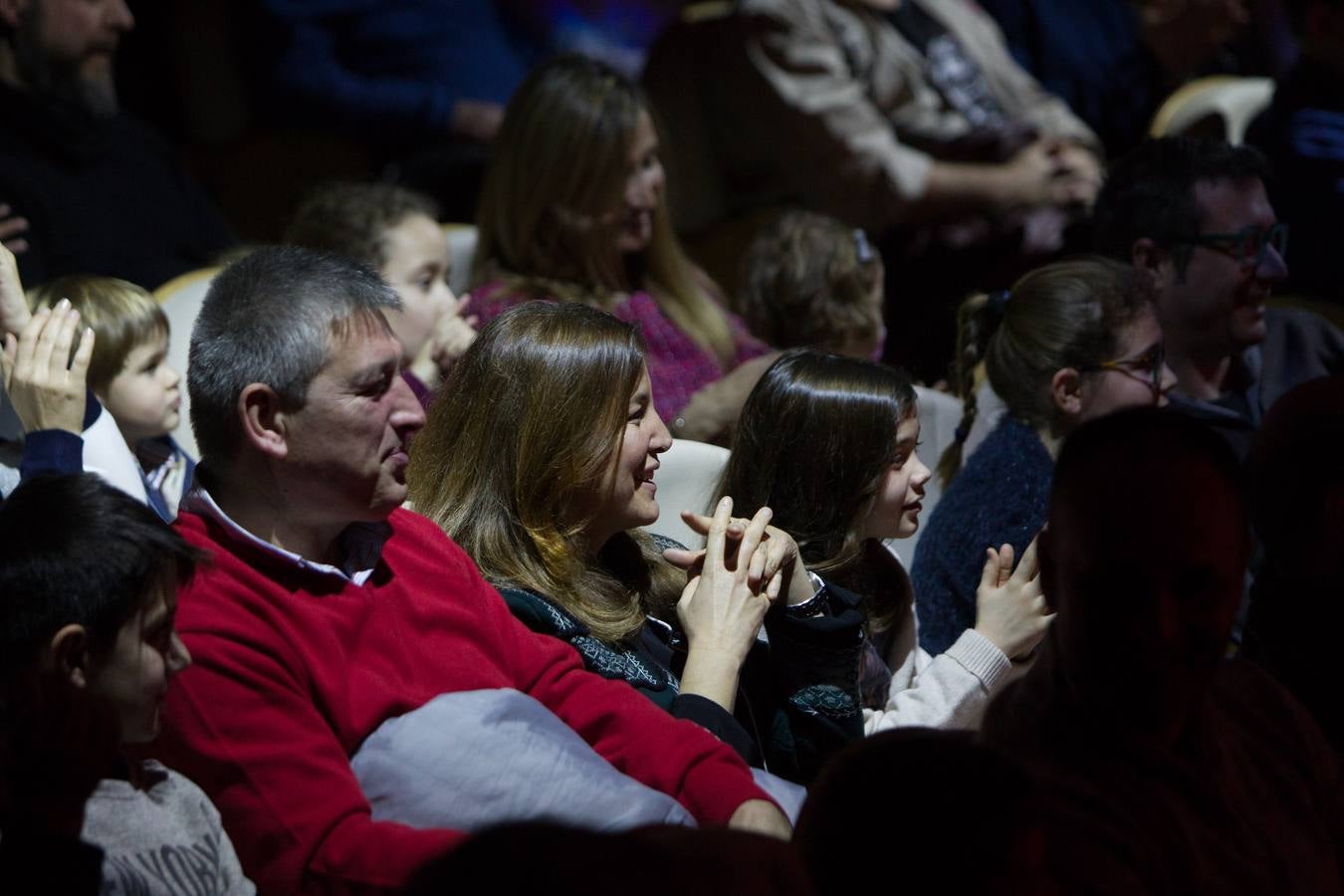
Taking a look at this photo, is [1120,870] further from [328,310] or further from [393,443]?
[328,310]

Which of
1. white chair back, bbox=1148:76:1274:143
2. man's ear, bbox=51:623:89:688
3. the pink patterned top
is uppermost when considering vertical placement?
man's ear, bbox=51:623:89:688

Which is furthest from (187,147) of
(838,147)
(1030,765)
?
(1030,765)

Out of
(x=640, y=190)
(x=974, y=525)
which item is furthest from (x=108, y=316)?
Answer: (x=974, y=525)

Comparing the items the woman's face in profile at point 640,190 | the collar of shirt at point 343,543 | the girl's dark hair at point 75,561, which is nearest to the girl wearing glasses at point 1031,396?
the woman's face in profile at point 640,190

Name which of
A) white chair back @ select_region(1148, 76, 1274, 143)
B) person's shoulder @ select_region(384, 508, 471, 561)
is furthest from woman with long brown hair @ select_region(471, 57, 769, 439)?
white chair back @ select_region(1148, 76, 1274, 143)

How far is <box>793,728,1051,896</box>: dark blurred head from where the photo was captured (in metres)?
1.09

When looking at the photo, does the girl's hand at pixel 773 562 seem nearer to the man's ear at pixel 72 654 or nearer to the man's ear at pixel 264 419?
the man's ear at pixel 264 419

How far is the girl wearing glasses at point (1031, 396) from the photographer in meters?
2.41

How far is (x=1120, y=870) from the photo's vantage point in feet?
4.12

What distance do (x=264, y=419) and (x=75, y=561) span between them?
1.09 feet

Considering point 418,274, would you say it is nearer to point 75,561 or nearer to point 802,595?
point 802,595

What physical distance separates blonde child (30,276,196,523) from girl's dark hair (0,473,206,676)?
0.89m

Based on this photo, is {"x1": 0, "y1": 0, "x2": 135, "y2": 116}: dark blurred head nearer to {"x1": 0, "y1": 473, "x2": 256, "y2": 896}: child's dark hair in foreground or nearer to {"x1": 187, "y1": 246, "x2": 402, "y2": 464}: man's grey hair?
{"x1": 187, "y1": 246, "x2": 402, "y2": 464}: man's grey hair

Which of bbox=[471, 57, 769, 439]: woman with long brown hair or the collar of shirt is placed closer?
the collar of shirt
